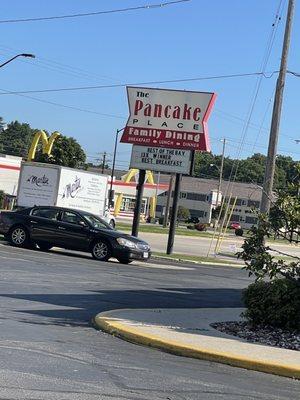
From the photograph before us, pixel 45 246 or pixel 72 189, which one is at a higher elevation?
pixel 72 189

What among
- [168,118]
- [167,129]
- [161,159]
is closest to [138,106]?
[168,118]

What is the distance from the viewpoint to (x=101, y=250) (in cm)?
2048

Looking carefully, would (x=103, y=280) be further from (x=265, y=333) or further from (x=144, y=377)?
(x=144, y=377)

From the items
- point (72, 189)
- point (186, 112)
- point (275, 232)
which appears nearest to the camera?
point (275, 232)

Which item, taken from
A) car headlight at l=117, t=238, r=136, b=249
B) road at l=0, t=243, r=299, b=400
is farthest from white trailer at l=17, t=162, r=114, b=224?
road at l=0, t=243, r=299, b=400

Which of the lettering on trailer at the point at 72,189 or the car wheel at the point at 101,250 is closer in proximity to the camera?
the car wheel at the point at 101,250

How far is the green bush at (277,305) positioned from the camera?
938 cm

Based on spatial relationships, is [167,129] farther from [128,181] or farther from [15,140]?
[15,140]

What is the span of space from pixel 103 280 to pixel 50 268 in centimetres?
192

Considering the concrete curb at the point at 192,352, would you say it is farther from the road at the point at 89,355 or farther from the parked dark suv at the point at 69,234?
the parked dark suv at the point at 69,234

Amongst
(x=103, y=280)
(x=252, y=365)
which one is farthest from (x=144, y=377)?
(x=103, y=280)

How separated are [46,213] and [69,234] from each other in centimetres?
126

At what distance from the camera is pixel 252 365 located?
7281mm

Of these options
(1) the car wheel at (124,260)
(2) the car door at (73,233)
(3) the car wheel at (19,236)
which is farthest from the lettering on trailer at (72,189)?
(1) the car wheel at (124,260)
